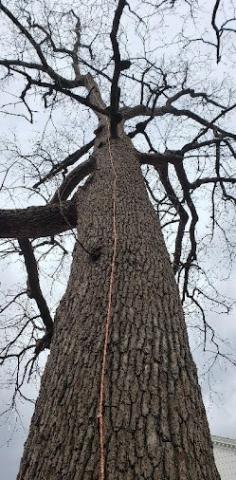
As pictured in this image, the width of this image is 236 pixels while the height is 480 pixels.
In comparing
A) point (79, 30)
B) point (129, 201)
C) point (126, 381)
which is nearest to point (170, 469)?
point (126, 381)

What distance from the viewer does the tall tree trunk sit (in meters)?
1.61

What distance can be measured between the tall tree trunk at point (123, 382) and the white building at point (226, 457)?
21371 millimetres

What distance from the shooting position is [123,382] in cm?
189

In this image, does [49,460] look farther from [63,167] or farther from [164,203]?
[164,203]

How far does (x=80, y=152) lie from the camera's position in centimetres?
616

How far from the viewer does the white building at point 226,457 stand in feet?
68.6

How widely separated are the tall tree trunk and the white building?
70.1ft

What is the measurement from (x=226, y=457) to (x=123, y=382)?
23.0 metres

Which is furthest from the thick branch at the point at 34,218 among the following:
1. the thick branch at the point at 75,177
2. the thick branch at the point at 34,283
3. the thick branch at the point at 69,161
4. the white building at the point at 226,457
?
the white building at the point at 226,457

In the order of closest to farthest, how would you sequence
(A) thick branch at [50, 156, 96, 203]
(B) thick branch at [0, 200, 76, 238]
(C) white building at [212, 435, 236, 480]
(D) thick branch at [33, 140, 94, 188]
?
1. (B) thick branch at [0, 200, 76, 238]
2. (A) thick branch at [50, 156, 96, 203]
3. (D) thick branch at [33, 140, 94, 188]
4. (C) white building at [212, 435, 236, 480]

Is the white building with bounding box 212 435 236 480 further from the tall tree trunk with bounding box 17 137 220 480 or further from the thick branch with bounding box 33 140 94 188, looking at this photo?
the tall tree trunk with bounding box 17 137 220 480

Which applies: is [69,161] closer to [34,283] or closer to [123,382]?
[34,283]

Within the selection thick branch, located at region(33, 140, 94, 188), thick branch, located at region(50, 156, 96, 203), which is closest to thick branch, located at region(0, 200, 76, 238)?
thick branch, located at region(50, 156, 96, 203)

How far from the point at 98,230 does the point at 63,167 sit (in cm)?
309
